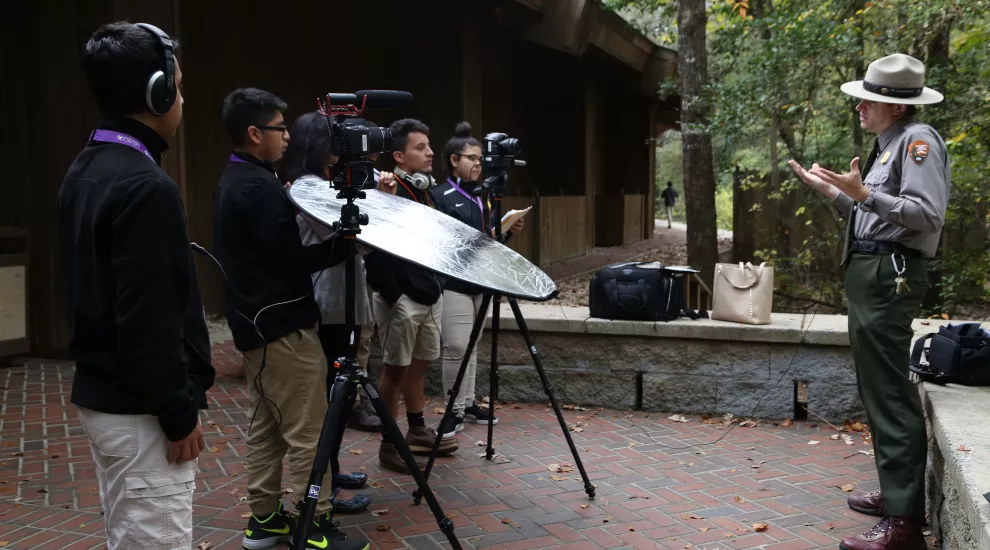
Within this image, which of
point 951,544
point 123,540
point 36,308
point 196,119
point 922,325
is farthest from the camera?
point 196,119

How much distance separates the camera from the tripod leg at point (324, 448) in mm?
2957

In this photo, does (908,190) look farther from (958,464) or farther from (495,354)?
(495,354)

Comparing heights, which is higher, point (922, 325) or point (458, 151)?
point (458, 151)

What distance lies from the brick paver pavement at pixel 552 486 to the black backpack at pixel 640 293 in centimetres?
71

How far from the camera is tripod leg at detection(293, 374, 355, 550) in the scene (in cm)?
296

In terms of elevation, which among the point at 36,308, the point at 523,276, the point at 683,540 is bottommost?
the point at 683,540

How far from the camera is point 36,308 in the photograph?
7641mm

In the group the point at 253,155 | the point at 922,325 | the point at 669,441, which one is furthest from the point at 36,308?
the point at 922,325

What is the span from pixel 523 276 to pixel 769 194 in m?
9.38

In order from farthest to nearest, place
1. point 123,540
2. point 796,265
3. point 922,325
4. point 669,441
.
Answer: point 796,265 → point 922,325 → point 669,441 → point 123,540

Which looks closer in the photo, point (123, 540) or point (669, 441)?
point (123, 540)

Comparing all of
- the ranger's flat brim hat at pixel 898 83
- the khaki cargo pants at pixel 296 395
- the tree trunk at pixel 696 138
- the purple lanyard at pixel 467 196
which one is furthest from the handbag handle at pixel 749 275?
the tree trunk at pixel 696 138

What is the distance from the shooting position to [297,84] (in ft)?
32.8

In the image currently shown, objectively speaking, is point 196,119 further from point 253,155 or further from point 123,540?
point 123,540
